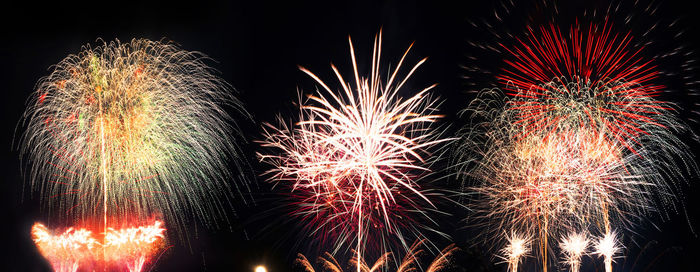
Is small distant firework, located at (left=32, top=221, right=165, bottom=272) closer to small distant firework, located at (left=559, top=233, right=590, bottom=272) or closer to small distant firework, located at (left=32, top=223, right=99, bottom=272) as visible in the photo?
small distant firework, located at (left=32, top=223, right=99, bottom=272)

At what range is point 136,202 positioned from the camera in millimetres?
26062

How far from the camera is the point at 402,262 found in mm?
27469

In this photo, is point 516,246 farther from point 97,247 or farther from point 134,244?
point 97,247

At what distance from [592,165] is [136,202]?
23.1 metres

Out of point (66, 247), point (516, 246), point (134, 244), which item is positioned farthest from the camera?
point (134, 244)

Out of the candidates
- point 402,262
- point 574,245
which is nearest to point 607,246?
point 574,245

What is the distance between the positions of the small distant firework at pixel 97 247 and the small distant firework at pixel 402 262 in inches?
388

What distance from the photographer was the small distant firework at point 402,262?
2439 centimetres

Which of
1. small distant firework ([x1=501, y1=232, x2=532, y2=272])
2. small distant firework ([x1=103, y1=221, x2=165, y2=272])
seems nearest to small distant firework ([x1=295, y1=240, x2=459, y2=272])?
small distant firework ([x1=501, y1=232, x2=532, y2=272])

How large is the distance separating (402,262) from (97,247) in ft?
56.6

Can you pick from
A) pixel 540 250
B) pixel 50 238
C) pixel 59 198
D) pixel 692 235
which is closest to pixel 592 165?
pixel 540 250

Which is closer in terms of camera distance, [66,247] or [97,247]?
[66,247]

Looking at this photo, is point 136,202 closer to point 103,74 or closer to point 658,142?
point 103,74

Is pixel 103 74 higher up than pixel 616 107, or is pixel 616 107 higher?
pixel 103 74
